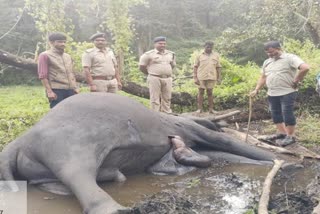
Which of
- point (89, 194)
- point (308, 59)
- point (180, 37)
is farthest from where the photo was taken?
point (180, 37)

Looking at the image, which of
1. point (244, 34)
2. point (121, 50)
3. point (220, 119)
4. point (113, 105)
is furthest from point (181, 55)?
point (113, 105)

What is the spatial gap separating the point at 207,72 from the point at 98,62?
352cm

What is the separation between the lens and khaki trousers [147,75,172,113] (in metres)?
8.86

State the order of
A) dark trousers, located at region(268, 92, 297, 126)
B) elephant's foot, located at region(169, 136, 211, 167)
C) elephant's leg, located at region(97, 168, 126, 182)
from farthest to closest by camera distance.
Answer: dark trousers, located at region(268, 92, 297, 126) < elephant's foot, located at region(169, 136, 211, 167) < elephant's leg, located at region(97, 168, 126, 182)

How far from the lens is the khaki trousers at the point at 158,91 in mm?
8859

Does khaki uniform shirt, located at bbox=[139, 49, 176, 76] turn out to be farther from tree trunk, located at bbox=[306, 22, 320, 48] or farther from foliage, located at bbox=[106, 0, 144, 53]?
tree trunk, located at bbox=[306, 22, 320, 48]

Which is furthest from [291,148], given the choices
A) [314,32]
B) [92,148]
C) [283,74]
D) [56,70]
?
[314,32]

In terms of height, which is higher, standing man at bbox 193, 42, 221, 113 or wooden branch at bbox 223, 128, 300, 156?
standing man at bbox 193, 42, 221, 113

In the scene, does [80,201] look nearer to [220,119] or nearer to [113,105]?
[113,105]

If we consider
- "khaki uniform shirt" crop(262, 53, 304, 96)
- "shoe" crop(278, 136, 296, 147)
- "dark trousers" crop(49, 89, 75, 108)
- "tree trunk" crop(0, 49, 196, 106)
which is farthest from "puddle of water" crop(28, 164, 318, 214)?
"tree trunk" crop(0, 49, 196, 106)

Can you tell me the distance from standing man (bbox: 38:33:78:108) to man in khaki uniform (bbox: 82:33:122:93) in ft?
1.64

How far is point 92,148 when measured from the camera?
478cm

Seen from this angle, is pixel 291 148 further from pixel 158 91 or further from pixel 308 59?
pixel 308 59

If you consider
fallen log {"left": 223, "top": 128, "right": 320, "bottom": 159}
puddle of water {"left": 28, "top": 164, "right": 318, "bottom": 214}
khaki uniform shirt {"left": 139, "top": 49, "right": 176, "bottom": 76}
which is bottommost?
fallen log {"left": 223, "top": 128, "right": 320, "bottom": 159}
